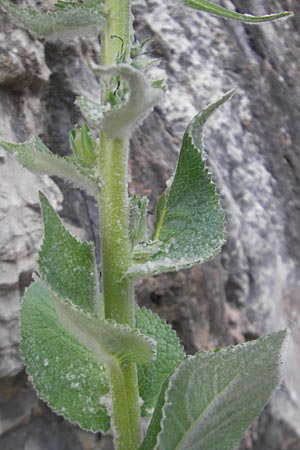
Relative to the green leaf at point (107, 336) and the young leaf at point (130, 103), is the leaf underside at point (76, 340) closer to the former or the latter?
the green leaf at point (107, 336)

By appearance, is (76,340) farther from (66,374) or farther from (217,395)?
(217,395)

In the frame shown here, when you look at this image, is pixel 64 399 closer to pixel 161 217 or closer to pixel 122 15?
pixel 161 217

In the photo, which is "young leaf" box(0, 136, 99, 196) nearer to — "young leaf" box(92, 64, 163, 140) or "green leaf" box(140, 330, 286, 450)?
"young leaf" box(92, 64, 163, 140)

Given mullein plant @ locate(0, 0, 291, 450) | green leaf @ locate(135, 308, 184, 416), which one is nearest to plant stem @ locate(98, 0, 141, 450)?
mullein plant @ locate(0, 0, 291, 450)

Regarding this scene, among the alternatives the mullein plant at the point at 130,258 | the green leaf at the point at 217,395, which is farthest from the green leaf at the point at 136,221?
the green leaf at the point at 217,395

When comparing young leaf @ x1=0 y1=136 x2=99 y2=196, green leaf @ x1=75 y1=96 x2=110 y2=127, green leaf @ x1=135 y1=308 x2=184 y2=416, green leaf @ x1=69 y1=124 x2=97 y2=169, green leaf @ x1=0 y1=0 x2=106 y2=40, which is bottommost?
green leaf @ x1=135 y1=308 x2=184 y2=416

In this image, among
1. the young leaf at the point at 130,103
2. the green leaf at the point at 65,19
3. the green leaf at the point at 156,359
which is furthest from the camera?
the green leaf at the point at 156,359

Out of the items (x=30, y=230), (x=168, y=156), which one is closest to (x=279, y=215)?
(x=168, y=156)
